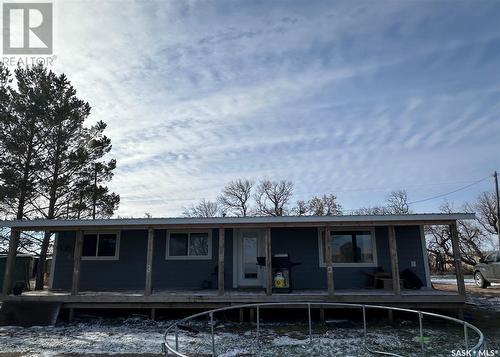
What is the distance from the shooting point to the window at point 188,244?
11.7 meters

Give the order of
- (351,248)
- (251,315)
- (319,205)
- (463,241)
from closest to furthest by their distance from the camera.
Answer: (251,315), (351,248), (463,241), (319,205)

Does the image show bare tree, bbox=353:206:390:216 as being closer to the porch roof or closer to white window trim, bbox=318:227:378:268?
white window trim, bbox=318:227:378:268

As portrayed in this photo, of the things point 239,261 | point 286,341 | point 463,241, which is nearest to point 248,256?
point 239,261

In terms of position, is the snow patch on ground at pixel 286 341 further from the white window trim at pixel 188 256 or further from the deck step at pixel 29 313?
the deck step at pixel 29 313

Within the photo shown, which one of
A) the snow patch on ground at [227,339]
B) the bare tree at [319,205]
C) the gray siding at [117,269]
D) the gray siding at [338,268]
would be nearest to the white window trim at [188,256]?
the gray siding at [117,269]

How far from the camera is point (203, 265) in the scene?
11.6m

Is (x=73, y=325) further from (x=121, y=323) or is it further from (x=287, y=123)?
(x=287, y=123)

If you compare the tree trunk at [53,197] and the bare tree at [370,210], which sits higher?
the bare tree at [370,210]

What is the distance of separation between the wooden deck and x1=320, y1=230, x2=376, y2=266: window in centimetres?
135

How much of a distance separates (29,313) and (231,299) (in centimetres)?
505

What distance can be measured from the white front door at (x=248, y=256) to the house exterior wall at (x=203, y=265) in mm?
277

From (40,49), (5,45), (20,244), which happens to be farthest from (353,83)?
(20,244)

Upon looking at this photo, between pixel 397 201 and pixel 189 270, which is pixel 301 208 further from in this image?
pixel 189 270

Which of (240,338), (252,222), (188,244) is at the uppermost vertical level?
(252,222)
